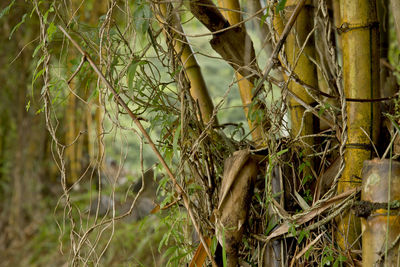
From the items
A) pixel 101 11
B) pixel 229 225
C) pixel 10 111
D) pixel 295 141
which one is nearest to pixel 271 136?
pixel 295 141

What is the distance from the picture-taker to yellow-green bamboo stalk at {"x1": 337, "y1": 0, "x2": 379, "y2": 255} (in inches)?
27.4

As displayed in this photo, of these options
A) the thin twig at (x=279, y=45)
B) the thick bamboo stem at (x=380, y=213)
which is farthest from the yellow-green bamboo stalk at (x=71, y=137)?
the thick bamboo stem at (x=380, y=213)

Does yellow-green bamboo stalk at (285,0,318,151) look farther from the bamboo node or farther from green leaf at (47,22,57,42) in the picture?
green leaf at (47,22,57,42)

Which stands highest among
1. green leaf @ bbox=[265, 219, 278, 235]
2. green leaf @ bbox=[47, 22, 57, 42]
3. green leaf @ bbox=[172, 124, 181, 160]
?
green leaf @ bbox=[47, 22, 57, 42]

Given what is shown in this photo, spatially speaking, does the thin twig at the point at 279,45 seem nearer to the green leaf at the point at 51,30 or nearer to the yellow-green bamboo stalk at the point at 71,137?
the green leaf at the point at 51,30

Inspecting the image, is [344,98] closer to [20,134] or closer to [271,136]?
[271,136]

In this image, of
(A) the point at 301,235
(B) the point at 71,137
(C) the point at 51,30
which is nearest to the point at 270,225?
(A) the point at 301,235

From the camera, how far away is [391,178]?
2.00ft

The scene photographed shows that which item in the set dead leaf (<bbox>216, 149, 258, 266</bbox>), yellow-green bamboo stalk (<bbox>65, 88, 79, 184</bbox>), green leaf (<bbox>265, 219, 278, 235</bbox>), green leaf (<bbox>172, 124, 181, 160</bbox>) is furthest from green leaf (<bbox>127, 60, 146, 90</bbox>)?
yellow-green bamboo stalk (<bbox>65, 88, 79, 184</bbox>)

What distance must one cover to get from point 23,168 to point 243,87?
2.18 metres

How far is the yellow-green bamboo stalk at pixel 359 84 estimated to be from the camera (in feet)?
2.28

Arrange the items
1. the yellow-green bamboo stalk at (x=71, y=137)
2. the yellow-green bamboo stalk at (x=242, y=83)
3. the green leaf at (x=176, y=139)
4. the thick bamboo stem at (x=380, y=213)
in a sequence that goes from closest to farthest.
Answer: the thick bamboo stem at (x=380, y=213) → the green leaf at (x=176, y=139) → the yellow-green bamboo stalk at (x=242, y=83) → the yellow-green bamboo stalk at (x=71, y=137)

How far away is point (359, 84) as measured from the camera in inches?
27.5

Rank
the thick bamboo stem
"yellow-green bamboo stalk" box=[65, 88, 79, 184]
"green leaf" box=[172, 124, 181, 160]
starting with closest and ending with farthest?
the thick bamboo stem → "green leaf" box=[172, 124, 181, 160] → "yellow-green bamboo stalk" box=[65, 88, 79, 184]
